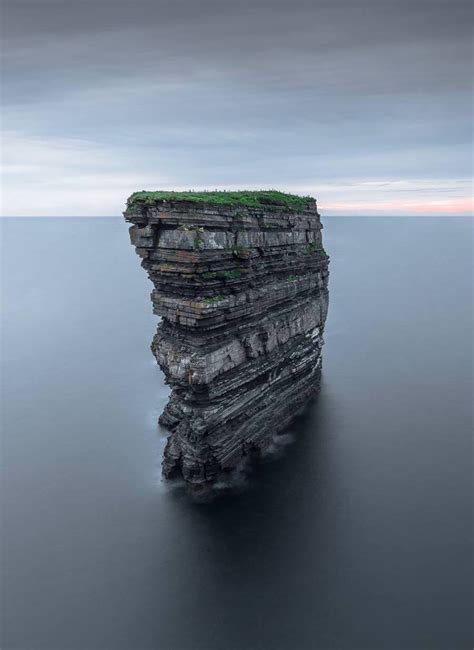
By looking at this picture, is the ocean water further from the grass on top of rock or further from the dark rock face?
the grass on top of rock

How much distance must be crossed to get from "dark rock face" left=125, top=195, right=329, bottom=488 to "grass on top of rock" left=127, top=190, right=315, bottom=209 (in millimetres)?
380

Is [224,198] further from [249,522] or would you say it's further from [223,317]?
[249,522]

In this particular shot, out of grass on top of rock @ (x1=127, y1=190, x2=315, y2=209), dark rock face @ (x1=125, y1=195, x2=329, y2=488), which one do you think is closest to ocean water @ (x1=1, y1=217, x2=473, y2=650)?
dark rock face @ (x1=125, y1=195, x2=329, y2=488)

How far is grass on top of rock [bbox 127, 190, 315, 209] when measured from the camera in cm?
3222

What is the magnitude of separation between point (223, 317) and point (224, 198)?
9670mm

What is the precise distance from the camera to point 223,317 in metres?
35.1

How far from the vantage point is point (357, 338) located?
78562mm

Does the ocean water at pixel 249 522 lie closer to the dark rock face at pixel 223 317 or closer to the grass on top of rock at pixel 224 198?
the dark rock face at pixel 223 317

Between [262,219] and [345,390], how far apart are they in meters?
29.9

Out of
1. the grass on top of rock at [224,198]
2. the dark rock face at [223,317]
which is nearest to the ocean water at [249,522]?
the dark rock face at [223,317]

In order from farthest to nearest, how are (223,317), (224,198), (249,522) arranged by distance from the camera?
1. (249,522)
2. (223,317)
3. (224,198)

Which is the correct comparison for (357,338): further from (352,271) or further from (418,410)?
(352,271)

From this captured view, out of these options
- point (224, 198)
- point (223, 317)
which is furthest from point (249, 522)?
point (224, 198)

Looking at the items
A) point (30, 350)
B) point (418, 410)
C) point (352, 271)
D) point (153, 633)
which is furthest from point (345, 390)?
point (352, 271)
